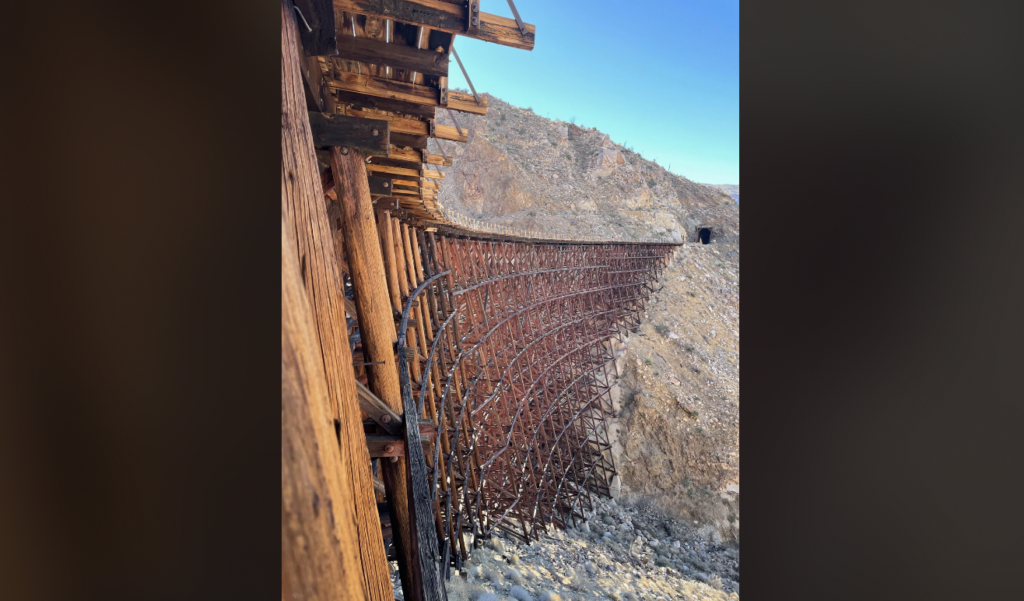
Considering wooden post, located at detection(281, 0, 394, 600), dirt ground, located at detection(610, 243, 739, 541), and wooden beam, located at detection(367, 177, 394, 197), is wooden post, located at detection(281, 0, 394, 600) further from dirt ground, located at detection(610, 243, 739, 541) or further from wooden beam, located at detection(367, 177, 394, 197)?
dirt ground, located at detection(610, 243, 739, 541)

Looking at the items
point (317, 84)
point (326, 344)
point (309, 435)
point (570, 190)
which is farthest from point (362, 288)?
point (570, 190)

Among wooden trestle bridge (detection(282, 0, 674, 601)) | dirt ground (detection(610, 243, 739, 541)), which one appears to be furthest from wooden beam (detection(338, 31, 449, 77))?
dirt ground (detection(610, 243, 739, 541))

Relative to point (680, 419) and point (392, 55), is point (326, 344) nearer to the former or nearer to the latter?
point (392, 55)

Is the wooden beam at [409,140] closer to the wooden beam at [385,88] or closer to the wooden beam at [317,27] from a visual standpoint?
the wooden beam at [385,88]

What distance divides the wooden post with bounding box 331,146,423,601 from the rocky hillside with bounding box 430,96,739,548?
2.25 meters

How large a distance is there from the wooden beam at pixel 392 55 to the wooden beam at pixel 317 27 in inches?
19.8

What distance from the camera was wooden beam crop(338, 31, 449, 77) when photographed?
2.19 metres

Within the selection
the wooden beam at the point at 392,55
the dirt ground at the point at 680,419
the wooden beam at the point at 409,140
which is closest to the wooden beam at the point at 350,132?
the wooden beam at the point at 392,55

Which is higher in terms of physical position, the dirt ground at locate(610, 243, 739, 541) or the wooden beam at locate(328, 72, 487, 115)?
the wooden beam at locate(328, 72, 487, 115)

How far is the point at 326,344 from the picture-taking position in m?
0.98
